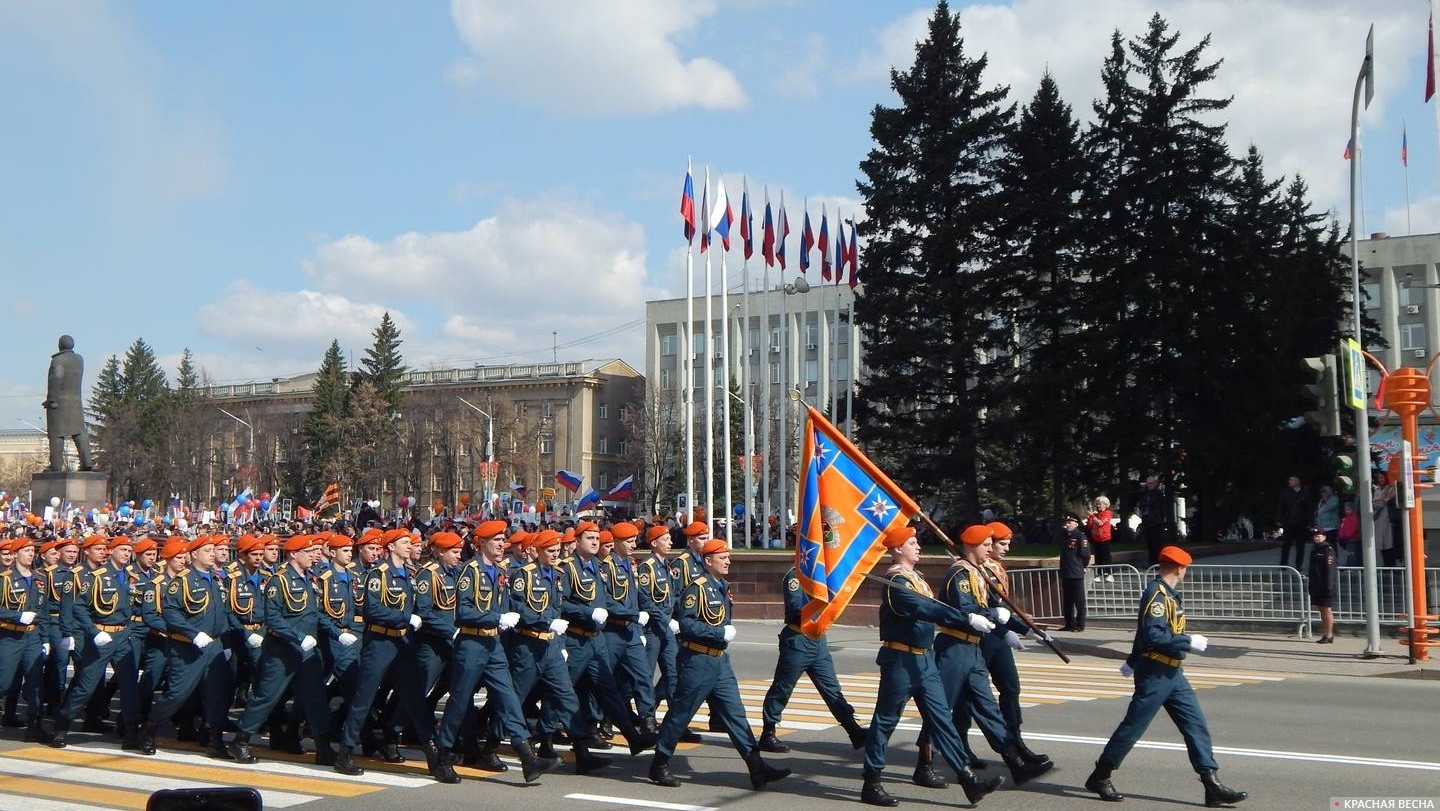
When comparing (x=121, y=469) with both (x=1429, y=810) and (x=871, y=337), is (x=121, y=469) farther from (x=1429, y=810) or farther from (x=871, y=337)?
(x=1429, y=810)

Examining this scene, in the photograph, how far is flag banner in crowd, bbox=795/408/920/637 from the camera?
10.0m

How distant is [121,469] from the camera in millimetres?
82125

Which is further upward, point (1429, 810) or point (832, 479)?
point (832, 479)

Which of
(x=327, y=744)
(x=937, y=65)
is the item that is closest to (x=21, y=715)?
(x=327, y=744)

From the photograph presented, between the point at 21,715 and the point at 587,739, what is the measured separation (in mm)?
6951

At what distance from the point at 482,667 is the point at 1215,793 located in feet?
16.8

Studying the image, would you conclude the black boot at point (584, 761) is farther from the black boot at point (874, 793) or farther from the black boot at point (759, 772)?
the black boot at point (874, 793)

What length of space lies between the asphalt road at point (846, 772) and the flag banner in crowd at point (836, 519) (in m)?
1.33

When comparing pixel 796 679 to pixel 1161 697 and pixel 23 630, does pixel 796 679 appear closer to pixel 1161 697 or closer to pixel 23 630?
pixel 1161 697

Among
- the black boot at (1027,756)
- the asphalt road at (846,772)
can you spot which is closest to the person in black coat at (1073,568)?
the asphalt road at (846,772)

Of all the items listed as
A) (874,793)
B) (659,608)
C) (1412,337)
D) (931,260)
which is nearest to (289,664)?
(659,608)

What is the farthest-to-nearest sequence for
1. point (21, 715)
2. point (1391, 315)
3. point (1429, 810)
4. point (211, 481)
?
point (211, 481), point (1391, 315), point (21, 715), point (1429, 810)

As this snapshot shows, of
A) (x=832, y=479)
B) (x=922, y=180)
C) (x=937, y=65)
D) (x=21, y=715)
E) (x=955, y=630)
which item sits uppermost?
(x=937, y=65)

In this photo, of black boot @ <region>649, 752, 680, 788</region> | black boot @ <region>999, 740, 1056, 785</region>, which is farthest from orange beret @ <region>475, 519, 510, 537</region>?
black boot @ <region>999, 740, 1056, 785</region>
